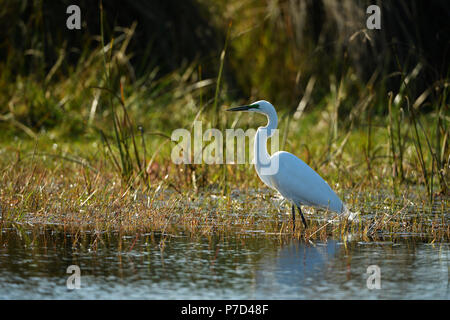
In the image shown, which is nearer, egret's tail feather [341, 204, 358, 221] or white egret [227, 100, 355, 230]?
egret's tail feather [341, 204, 358, 221]

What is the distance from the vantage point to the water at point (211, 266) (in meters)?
3.39

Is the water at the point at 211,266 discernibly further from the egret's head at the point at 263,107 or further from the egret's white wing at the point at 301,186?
the egret's head at the point at 263,107

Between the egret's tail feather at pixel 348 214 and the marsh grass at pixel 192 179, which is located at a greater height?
the marsh grass at pixel 192 179

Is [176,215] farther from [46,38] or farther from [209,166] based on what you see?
[46,38]

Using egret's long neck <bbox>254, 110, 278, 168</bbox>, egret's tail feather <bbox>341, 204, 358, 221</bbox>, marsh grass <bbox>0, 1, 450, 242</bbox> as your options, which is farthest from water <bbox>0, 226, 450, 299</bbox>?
egret's long neck <bbox>254, 110, 278, 168</bbox>

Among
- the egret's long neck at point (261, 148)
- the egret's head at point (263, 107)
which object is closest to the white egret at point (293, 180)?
the egret's long neck at point (261, 148)

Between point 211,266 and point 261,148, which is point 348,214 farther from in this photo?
point 211,266

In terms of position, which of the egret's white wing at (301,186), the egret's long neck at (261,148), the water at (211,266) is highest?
the egret's long neck at (261,148)

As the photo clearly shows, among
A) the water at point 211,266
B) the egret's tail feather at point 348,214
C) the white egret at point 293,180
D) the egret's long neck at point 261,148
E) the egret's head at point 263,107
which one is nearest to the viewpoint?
the water at point 211,266

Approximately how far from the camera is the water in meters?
3.39

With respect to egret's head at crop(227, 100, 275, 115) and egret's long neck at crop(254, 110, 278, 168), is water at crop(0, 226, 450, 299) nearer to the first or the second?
egret's long neck at crop(254, 110, 278, 168)

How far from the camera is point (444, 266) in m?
3.92

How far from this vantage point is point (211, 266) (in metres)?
3.88

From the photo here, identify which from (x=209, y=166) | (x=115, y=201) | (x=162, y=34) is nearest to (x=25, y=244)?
(x=115, y=201)
